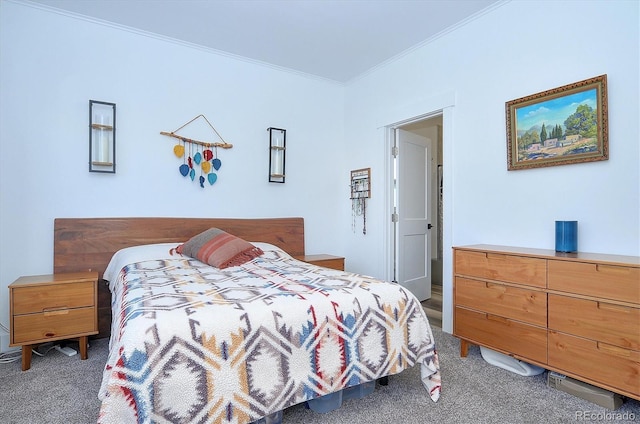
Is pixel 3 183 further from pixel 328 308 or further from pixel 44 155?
pixel 328 308

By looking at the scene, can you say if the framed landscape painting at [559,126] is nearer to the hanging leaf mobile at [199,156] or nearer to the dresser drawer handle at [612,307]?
the dresser drawer handle at [612,307]

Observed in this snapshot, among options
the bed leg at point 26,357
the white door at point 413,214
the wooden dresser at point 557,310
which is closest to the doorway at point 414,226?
the white door at point 413,214

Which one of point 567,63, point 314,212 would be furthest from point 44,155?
point 567,63

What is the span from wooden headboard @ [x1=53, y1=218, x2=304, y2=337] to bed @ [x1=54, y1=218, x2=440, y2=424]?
0.60 m

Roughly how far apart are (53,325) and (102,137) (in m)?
1.53

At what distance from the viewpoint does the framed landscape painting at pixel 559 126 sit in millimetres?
2061

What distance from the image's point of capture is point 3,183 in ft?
8.41

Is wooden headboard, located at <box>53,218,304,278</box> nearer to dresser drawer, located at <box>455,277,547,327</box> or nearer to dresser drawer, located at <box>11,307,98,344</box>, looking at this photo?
dresser drawer, located at <box>11,307,98,344</box>

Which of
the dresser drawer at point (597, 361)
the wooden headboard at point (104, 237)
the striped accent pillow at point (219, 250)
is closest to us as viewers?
the dresser drawer at point (597, 361)

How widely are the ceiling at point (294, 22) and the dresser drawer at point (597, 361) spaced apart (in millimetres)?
2446

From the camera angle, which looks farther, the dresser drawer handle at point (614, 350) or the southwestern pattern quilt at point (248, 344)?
the dresser drawer handle at point (614, 350)

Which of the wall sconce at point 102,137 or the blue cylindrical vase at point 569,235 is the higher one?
the wall sconce at point 102,137

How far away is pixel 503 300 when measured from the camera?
7.10 ft

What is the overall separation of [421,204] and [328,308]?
2.84 m
